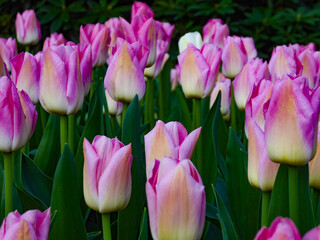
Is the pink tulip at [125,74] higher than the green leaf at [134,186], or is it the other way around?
the pink tulip at [125,74]

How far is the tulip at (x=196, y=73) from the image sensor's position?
1388 millimetres

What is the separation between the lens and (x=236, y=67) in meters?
1.67

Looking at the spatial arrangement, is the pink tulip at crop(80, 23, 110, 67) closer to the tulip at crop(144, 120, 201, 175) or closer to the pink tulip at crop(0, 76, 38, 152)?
the pink tulip at crop(0, 76, 38, 152)

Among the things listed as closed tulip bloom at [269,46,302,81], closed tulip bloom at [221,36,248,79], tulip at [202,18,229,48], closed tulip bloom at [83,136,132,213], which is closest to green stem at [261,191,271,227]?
closed tulip bloom at [83,136,132,213]

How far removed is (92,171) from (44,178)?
34cm

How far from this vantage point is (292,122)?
0.78 meters


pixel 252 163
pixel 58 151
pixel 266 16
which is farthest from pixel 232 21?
pixel 252 163

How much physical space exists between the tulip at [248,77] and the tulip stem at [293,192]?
1.58 ft

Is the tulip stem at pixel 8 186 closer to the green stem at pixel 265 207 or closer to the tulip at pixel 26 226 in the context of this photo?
the tulip at pixel 26 226

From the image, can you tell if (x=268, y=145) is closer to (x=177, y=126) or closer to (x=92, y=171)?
(x=177, y=126)

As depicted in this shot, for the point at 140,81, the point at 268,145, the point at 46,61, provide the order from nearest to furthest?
1. the point at 268,145
2. the point at 46,61
3. the point at 140,81

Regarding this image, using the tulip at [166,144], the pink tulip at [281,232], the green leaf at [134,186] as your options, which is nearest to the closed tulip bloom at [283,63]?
the green leaf at [134,186]

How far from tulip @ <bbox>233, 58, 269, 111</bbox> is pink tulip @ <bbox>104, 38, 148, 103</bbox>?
266 mm

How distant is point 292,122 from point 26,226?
1.22ft
